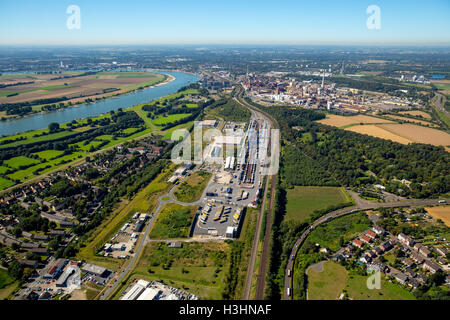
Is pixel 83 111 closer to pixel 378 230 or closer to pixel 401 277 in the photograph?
pixel 378 230

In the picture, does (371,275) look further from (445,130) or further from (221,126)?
(445,130)

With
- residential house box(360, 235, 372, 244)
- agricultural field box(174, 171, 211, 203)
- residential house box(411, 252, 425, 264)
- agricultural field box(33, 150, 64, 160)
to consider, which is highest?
agricultural field box(33, 150, 64, 160)

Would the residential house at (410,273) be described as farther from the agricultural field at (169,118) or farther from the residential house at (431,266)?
the agricultural field at (169,118)

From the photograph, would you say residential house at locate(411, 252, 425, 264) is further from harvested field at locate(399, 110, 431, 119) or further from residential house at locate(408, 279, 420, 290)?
harvested field at locate(399, 110, 431, 119)

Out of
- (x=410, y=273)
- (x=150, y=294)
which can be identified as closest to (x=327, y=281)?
(x=410, y=273)

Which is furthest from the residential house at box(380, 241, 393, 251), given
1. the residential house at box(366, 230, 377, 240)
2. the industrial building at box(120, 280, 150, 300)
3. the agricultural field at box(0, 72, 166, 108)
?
the agricultural field at box(0, 72, 166, 108)
